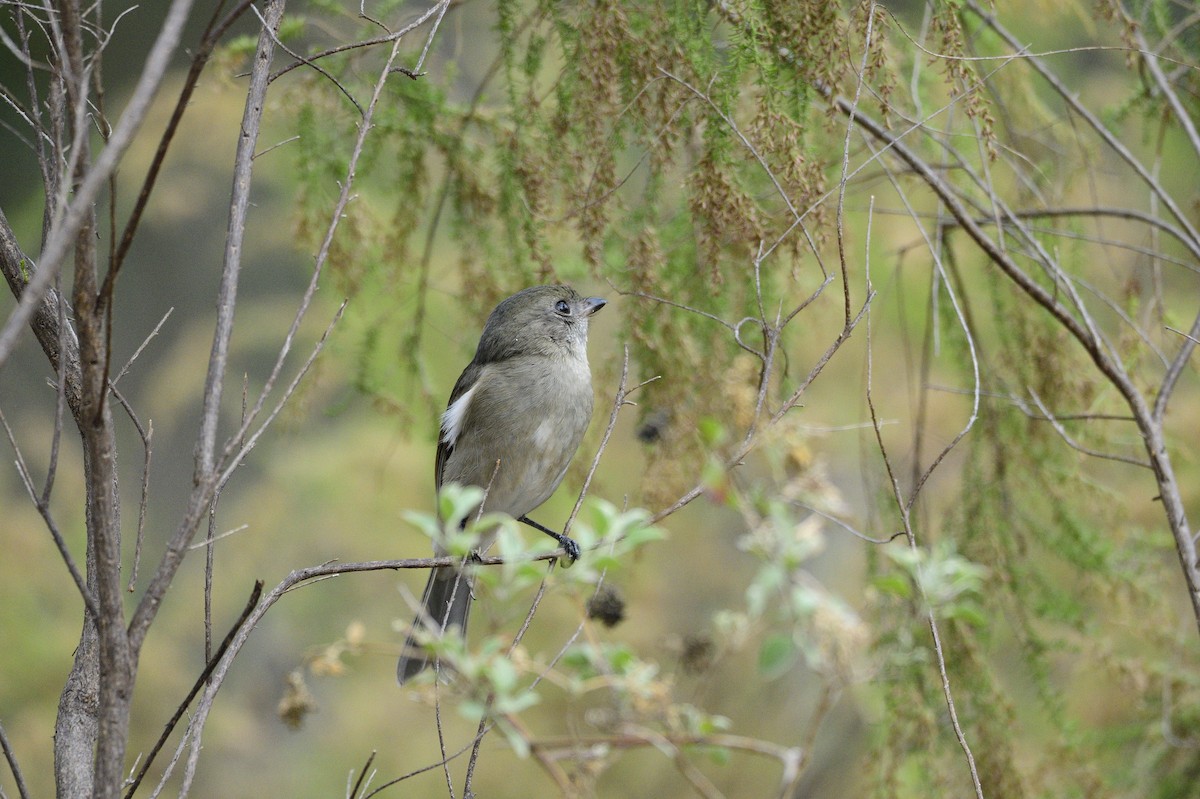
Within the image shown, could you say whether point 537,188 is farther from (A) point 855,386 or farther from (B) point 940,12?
(A) point 855,386

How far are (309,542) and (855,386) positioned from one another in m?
3.29

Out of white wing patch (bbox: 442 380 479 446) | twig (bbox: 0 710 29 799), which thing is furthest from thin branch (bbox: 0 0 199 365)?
white wing patch (bbox: 442 380 479 446)

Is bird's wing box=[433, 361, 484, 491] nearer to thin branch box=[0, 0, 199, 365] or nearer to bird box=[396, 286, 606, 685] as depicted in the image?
bird box=[396, 286, 606, 685]

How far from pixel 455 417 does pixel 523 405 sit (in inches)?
11.4

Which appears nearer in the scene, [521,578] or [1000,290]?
[521,578]

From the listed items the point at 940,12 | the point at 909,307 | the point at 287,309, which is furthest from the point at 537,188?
the point at 909,307

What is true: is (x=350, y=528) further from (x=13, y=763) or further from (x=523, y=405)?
(x=13, y=763)

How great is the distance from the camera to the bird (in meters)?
3.48

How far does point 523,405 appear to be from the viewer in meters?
3.47

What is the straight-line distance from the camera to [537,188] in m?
2.87

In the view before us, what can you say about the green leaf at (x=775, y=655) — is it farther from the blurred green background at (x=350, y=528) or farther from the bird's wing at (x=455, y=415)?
the blurred green background at (x=350, y=528)

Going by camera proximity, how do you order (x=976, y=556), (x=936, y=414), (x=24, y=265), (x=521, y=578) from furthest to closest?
(x=936, y=414) → (x=976, y=556) → (x=24, y=265) → (x=521, y=578)

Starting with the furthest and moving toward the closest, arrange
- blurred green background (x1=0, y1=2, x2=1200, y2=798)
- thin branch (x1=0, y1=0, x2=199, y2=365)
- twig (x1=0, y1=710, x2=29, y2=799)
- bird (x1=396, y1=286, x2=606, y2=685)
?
1. blurred green background (x1=0, y1=2, x2=1200, y2=798)
2. bird (x1=396, y1=286, x2=606, y2=685)
3. twig (x1=0, y1=710, x2=29, y2=799)
4. thin branch (x1=0, y1=0, x2=199, y2=365)

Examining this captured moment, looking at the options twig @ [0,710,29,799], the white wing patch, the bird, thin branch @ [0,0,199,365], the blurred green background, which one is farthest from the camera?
the blurred green background
